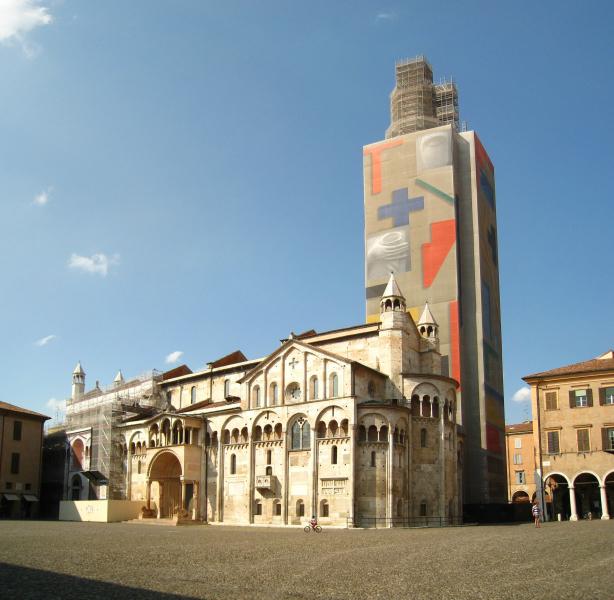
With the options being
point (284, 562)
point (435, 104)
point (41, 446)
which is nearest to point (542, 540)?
point (284, 562)

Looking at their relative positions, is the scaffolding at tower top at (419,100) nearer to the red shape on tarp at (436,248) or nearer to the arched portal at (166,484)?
the red shape on tarp at (436,248)

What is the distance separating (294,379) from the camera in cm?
5503

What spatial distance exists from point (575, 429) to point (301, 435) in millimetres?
21992

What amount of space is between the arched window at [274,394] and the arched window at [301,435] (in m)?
2.92

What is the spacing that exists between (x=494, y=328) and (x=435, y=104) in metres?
29.6

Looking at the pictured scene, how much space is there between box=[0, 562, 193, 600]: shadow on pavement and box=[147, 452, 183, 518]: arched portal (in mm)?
43722

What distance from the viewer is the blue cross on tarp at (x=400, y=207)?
74.7 metres

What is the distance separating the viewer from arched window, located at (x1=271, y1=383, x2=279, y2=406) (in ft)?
183

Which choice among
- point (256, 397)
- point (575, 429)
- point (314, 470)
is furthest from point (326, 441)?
point (575, 429)

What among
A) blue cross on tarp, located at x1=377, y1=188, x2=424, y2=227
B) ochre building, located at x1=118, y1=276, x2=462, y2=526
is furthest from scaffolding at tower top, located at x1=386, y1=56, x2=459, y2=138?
ochre building, located at x1=118, y1=276, x2=462, y2=526

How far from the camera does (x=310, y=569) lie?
67.0 feet

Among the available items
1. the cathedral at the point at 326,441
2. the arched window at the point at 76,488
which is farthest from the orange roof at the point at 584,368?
the arched window at the point at 76,488

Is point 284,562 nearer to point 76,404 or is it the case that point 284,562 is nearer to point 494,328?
point 494,328

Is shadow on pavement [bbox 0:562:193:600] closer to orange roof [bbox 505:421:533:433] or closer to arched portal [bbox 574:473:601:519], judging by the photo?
arched portal [bbox 574:473:601:519]
